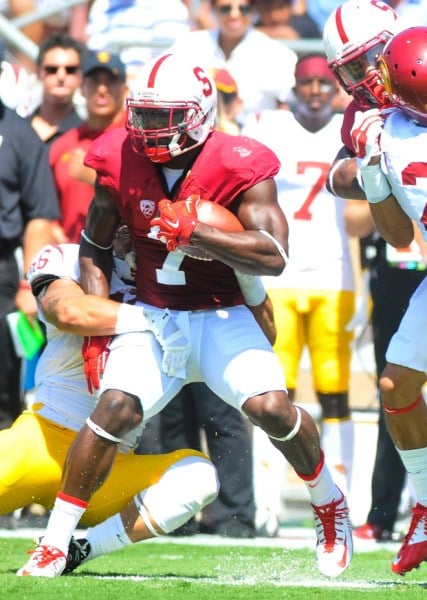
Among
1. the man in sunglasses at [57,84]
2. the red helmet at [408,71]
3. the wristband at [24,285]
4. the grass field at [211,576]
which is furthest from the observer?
the man in sunglasses at [57,84]

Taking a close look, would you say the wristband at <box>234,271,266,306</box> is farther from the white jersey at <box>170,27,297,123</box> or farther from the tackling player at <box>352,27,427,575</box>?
the white jersey at <box>170,27,297,123</box>

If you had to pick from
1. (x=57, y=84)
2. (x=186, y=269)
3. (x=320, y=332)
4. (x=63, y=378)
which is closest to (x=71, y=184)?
(x=57, y=84)

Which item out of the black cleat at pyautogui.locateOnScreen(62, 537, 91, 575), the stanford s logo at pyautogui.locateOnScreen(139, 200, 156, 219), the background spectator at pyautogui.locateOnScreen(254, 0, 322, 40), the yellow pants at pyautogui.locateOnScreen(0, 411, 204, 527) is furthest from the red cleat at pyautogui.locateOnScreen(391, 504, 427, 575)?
the background spectator at pyautogui.locateOnScreen(254, 0, 322, 40)

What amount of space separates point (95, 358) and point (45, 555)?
75 cm

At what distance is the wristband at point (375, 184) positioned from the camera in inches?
198

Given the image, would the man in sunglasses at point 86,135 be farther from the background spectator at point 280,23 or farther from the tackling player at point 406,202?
the tackling player at point 406,202

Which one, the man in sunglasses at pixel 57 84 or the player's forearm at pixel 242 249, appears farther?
the man in sunglasses at pixel 57 84

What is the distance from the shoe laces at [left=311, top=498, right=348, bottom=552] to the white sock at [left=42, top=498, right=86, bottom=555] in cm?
90

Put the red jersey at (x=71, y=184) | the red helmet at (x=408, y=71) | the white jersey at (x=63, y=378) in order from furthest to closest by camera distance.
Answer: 1. the red jersey at (x=71, y=184)
2. the white jersey at (x=63, y=378)
3. the red helmet at (x=408, y=71)

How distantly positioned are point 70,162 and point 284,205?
111 cm

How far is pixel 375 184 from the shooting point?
5.05 metres

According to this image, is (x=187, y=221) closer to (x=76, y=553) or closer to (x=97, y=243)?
(x=97, y=243)

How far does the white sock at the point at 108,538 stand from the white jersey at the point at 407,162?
5.07 ft

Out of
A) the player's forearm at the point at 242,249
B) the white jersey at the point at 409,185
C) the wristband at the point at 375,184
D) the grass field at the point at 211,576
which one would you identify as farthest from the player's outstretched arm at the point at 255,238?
the grass field at the point at 211,576
